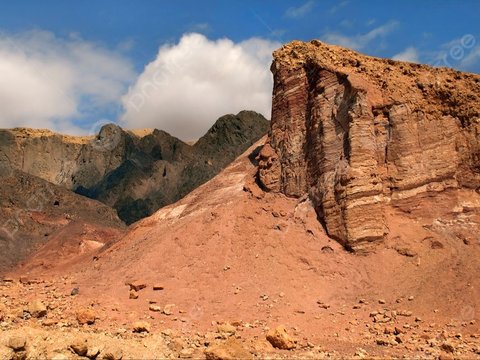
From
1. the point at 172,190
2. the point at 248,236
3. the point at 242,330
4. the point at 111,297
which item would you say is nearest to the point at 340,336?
the point at 242,330

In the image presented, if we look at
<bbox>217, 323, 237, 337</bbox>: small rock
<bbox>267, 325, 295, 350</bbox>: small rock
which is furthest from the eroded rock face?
<bbox>217, 323, 237, 337</bbox>: small rock

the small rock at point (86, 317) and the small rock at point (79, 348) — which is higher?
the small rock at point (86, 317)

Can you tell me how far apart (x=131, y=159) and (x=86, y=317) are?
233 ft

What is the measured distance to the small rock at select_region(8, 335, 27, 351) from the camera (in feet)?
35.9

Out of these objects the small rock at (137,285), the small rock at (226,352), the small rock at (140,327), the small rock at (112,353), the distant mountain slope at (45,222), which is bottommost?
the small rock at (112,353)

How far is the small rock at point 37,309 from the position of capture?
14.0m

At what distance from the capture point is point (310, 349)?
1296 centimetres

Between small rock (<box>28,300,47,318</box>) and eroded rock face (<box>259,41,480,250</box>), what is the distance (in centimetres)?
1001

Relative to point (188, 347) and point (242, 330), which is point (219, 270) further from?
point (188, 347)

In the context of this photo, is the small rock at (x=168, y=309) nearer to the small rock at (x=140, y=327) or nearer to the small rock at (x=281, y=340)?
the small rock at (x=140, y=327)

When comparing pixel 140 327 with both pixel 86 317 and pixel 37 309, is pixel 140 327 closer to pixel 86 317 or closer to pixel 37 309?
pixel 86 317

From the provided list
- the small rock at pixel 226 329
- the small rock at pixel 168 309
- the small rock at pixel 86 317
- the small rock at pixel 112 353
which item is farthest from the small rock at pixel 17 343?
the small rock at pixel 226 329

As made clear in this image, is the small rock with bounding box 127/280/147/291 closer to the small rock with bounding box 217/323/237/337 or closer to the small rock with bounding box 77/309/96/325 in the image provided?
the small rock with bounding box 77/309/96/325

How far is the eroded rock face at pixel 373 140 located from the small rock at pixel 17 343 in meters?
11.1
